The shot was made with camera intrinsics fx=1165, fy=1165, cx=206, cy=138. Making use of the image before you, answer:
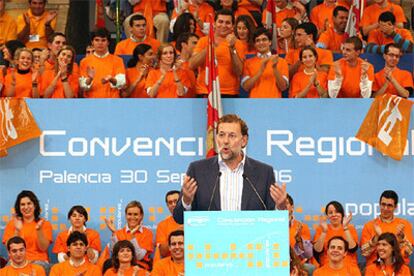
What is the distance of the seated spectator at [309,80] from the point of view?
11.8 metres

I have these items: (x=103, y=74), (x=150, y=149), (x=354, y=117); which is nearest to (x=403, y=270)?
(x=354, y=117)

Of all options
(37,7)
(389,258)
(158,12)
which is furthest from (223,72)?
(37,7)

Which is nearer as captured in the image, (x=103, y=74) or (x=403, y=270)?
(x=403, y=270)

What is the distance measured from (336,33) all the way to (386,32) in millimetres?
621

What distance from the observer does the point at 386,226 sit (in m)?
11.2

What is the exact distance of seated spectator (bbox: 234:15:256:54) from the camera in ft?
41.7

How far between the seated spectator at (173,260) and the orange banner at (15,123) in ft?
6.52

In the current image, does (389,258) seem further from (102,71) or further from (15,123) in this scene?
(15,123)

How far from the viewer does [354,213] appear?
11.5 meters

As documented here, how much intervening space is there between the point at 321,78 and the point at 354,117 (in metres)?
0.75

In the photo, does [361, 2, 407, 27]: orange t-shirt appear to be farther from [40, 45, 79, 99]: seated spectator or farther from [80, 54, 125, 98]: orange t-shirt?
[40, 45, 79, 99]: seated spectator

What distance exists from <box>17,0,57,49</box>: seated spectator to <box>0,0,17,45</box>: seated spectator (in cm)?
6

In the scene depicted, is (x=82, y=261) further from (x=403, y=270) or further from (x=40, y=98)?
(x=403, y=270)

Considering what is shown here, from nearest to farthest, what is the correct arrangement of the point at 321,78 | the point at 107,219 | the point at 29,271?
1. the point at 29,271
2. the point at 107,219
3. the point at 321,78
